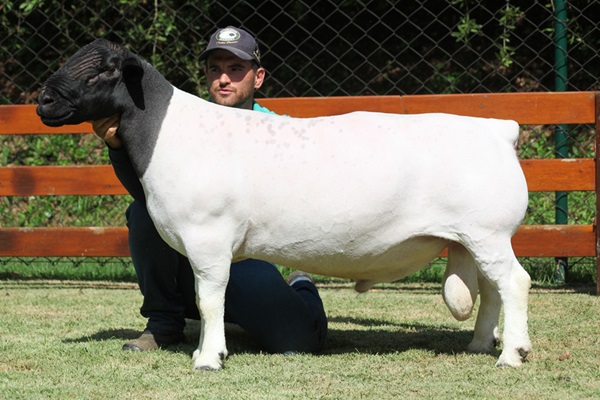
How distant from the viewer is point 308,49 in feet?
28.1

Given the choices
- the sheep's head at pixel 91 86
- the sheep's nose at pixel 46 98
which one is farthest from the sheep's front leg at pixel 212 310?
the sheep's nose at pixel 46 98

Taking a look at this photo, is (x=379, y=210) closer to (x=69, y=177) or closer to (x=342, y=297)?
(x=342, y=297)

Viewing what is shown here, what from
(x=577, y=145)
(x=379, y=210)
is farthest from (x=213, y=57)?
(x=577, y=145)

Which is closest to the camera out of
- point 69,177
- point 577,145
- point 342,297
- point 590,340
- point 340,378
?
point 340,378

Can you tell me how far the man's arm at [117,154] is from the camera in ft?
11.9

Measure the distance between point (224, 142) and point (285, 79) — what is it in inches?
199

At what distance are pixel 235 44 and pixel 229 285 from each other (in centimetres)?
108

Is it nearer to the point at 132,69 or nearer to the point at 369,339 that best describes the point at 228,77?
the point at 132,69

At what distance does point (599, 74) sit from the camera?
7727 millimetres

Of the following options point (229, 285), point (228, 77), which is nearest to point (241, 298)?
point (229, 285)

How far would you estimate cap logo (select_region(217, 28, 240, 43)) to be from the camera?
4.18 m

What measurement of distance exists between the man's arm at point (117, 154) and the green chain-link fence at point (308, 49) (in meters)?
2.93

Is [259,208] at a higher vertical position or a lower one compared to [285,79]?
lower

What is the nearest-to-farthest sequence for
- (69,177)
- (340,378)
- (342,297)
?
(340,378)
(342,297)
(69,177)
